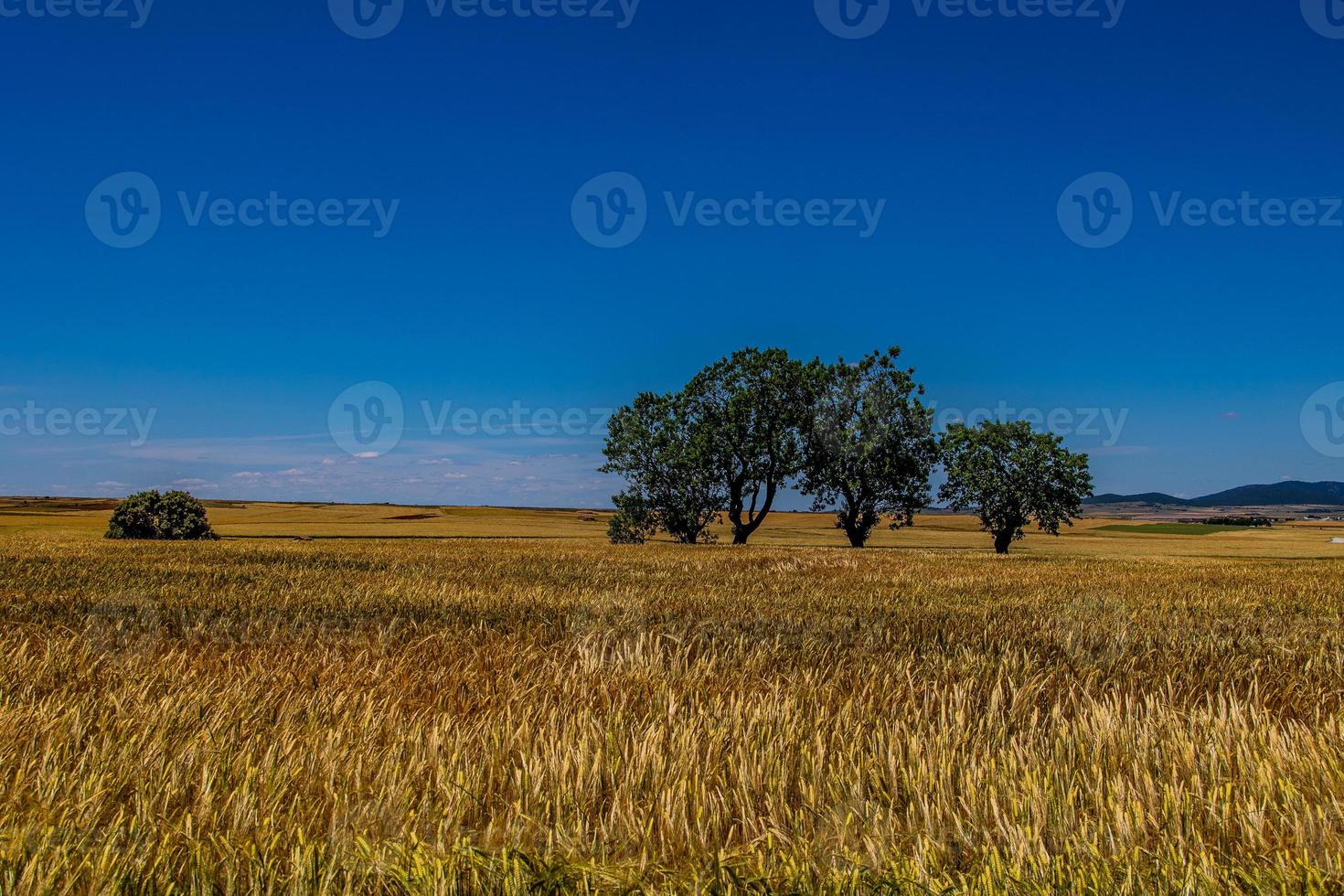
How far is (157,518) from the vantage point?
4403 cm

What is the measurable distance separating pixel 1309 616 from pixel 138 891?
11223 millimetres

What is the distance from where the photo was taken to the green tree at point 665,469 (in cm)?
4847

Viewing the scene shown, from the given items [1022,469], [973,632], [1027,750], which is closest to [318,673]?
[1027,750]

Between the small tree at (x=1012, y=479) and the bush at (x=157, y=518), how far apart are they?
1806 inches

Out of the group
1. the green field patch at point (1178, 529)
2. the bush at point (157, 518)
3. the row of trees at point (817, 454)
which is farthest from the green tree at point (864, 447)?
the green field patch at point (1178, 529)

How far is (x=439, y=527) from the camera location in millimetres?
96125

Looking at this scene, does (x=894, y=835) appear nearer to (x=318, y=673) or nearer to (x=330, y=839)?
(x=330, y=839)

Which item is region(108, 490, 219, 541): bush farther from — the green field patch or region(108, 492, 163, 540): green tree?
the green field patch

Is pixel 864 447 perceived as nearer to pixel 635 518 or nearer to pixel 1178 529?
pixel 635 518

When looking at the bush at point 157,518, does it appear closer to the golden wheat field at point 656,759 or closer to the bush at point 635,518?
the bush at point 635,518

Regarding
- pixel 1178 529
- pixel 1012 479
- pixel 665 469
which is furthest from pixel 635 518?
pixel 1178 529

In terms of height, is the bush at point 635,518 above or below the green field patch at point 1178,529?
above

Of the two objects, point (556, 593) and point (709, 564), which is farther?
point (709, 564)

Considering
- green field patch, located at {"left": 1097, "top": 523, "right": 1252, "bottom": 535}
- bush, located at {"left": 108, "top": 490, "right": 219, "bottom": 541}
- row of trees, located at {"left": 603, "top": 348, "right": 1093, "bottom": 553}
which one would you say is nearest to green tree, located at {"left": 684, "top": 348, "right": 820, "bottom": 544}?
row of trees, located at {"left": 603, "top": 348, "right": 1093, "bottom": 553}
